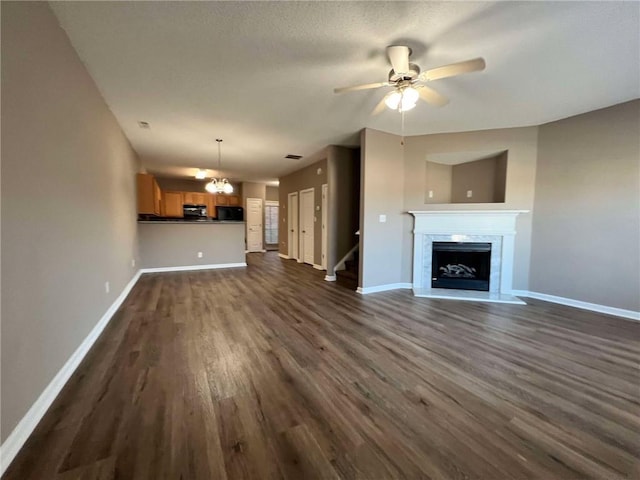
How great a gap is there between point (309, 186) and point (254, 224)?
13.5ft

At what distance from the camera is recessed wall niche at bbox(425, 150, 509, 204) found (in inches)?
177

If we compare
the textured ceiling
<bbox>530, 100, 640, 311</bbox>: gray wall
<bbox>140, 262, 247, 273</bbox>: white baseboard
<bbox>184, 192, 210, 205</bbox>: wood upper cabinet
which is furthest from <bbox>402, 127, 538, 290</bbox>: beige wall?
<bbox>184, 192, 210, 205</bbox>: wood upper cabinet

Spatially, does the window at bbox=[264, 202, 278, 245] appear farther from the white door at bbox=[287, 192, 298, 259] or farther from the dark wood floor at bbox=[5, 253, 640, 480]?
the dark wood floor at bbox=[5, 253, 640, 480]

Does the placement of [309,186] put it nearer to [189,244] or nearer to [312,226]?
[312,226]

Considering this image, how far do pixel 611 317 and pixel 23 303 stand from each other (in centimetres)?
551

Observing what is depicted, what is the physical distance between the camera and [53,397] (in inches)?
66.6

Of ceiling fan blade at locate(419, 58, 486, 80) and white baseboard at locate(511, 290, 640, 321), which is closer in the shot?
ceiling fan blade at locate(419, 58, 486, 80)

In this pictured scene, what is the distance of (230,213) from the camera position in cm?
944

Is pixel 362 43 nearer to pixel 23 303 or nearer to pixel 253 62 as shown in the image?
pixel 253 62

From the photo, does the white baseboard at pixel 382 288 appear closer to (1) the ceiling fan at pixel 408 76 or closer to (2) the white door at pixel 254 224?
(1) the ceiling fan at pixel 408 76

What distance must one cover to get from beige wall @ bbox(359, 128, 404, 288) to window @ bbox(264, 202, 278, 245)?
22.3ft

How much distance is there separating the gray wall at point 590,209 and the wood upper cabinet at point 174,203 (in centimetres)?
Answer: 948

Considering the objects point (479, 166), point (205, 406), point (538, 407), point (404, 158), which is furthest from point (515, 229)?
point (205, 406)

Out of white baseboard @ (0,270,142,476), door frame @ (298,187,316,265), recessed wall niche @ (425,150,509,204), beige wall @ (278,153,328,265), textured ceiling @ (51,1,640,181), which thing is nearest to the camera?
white baseboard @ (0,270,142,476)
